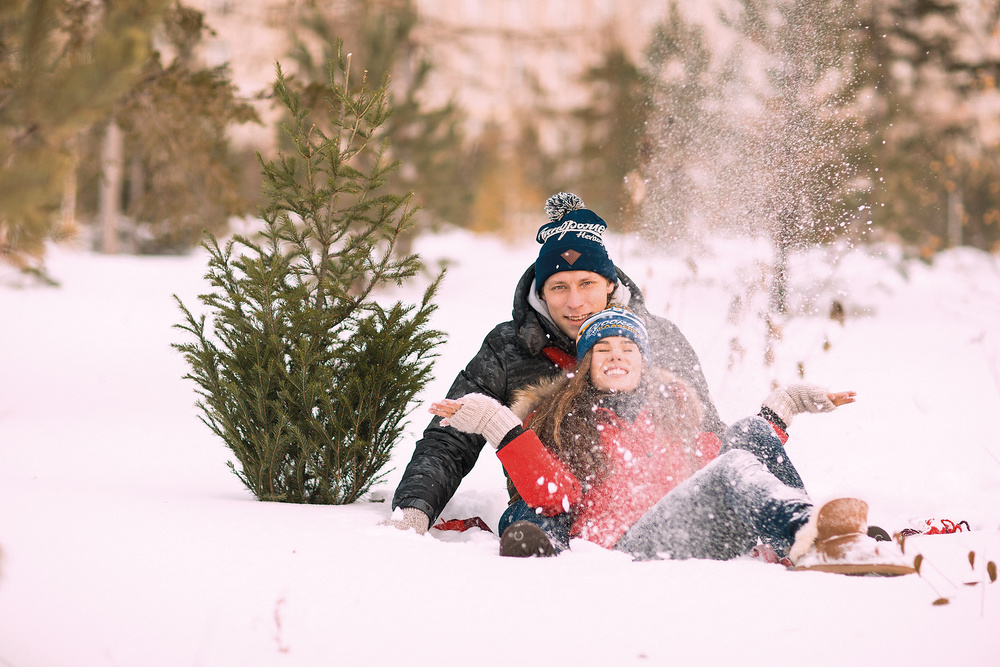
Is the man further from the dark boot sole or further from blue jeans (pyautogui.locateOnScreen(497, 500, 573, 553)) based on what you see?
the dark boot sole

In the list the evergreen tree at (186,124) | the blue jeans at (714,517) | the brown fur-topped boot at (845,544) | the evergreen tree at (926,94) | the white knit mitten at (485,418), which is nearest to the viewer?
the brown fur-topped boot at (845,544)

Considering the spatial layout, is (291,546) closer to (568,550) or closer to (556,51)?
(568,550)

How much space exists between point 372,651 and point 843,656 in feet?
3.94

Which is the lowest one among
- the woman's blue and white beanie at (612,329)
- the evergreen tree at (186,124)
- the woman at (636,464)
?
the woman at (636,464)

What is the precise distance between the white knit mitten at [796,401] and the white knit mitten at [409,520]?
1619 millimetres

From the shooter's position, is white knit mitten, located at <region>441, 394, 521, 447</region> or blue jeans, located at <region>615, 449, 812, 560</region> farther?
white knit mitten, located at <region>441, 394, 521, 447</region>

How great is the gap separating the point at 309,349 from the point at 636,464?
1.51 meters

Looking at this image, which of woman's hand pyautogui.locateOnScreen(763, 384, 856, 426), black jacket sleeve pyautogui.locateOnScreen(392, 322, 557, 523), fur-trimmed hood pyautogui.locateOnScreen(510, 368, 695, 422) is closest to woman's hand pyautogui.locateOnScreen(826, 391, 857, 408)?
woman's hand pyautogui.locateOnScreen(763, 384, 856, 426)

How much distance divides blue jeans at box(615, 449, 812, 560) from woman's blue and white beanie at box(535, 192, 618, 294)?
119 centimetres

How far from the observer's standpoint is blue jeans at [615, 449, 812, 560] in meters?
2.59

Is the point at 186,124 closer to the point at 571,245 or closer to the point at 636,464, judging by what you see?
the point at 571,245

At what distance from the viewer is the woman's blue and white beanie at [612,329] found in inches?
121

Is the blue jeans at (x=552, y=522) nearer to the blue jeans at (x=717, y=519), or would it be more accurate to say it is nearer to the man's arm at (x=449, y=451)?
the blue jeans at (x=717, y=519)

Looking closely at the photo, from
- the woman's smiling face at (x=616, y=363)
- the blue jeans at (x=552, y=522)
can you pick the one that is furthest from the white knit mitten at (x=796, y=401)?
the blue jeans at (x=552, y=522)
